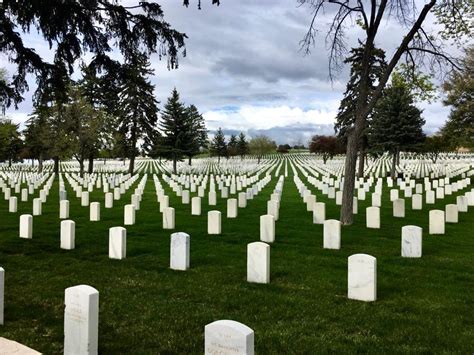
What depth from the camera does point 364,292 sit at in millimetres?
6559

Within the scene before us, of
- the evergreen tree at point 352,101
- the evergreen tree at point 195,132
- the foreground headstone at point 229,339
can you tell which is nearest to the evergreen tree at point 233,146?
the evergreen tree at point 195,132

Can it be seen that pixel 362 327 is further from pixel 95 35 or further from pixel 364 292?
pixel 95 35

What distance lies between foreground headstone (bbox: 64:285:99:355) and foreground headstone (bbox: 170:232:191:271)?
3.87 metres

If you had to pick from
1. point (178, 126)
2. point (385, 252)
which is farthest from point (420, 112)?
point (385, 252)

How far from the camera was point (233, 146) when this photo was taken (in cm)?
10862

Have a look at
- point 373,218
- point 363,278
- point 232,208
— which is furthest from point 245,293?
point 232,208

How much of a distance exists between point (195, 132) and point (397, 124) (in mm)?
27252

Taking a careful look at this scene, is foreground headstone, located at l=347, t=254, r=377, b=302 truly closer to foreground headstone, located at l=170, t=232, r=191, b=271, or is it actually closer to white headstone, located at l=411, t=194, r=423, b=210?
foreground headstone, located at l=170, t=232, r=191, b=271

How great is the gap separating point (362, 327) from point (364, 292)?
1.21 metres

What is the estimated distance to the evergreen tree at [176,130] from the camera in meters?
53.7

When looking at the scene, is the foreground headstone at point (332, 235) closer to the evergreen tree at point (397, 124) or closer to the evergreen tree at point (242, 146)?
the evergreen tree at point (397, 124)

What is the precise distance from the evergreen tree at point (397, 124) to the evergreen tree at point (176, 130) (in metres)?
23.9

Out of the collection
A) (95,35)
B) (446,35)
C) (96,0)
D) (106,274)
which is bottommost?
(106,274)

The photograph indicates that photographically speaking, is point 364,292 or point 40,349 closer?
point 40,349
